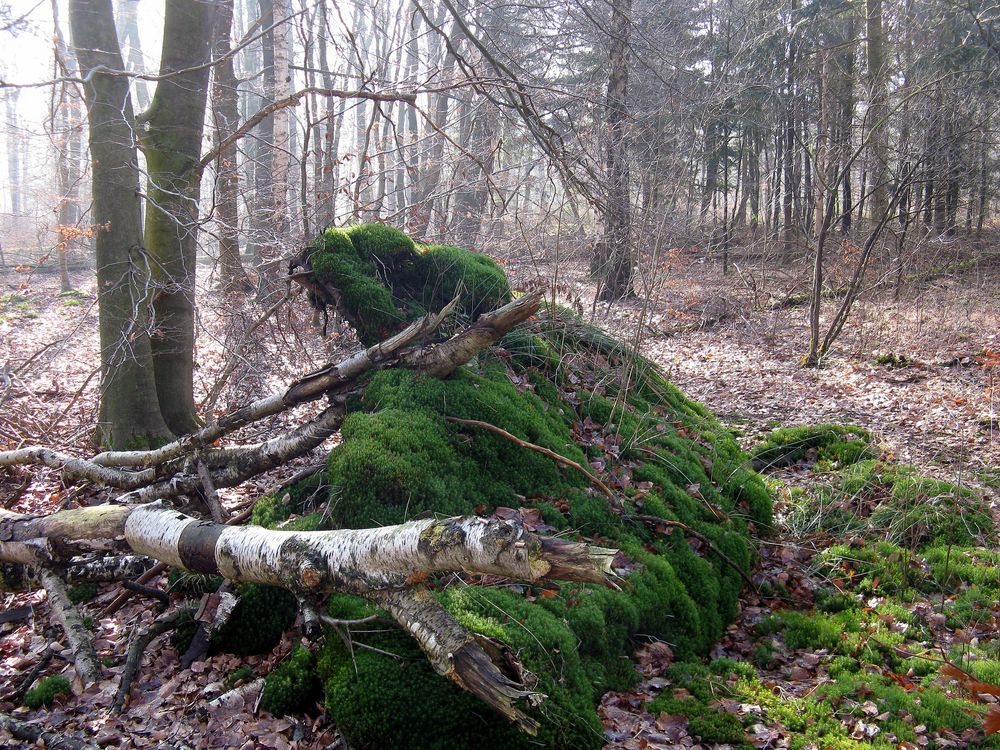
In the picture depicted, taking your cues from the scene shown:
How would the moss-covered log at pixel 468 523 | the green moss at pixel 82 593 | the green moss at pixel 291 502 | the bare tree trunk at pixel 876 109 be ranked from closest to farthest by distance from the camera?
A: the moss-covered log at pixel 468 523, the green moss at pixel 291 502, the green moss at pixel 82 593, the bare tree trunk at pixel 876 109

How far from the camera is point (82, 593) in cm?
470

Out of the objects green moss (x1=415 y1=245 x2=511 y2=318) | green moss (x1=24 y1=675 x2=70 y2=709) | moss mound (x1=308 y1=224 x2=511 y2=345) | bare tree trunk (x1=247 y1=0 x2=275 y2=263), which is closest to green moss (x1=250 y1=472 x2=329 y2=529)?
green moss (x1=24 y1=675 x2=70 y2=709)

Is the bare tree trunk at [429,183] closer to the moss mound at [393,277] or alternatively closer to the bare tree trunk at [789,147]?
the moss mound at [393,277]

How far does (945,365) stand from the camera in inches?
416

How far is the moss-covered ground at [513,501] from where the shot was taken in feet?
10.3

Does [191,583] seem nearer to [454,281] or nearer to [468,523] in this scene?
[468,523]

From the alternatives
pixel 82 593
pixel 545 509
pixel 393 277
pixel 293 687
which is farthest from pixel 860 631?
pixel 82 593

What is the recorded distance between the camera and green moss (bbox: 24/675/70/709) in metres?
3.58

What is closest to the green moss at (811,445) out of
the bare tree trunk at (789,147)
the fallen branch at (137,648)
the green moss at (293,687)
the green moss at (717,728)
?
the green moss at (717,728)

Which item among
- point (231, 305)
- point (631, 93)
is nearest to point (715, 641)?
point (231, 305)

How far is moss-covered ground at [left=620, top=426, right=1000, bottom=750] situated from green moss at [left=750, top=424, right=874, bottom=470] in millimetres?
260

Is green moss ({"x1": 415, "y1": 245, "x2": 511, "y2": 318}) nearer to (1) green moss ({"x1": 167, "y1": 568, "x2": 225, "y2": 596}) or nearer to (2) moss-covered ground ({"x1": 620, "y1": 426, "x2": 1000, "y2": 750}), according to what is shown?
(1) green moss ({"x1": 167, "y1": 568, "x2": 225, "y2": 596})

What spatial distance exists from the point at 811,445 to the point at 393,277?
5.42 m

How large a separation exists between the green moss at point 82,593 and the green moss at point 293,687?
A: 7.09 feet
